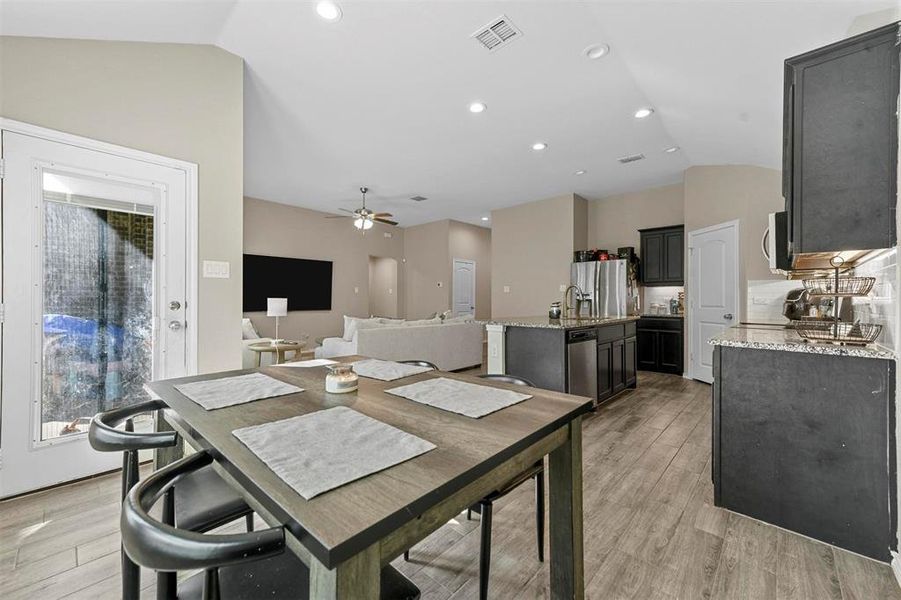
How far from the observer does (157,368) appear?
248 centimetres

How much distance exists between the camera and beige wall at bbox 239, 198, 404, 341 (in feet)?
22.2

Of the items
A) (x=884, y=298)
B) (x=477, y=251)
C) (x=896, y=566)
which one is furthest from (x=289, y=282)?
(x=896, y=566)

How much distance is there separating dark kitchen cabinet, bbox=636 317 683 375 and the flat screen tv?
5.96 meters

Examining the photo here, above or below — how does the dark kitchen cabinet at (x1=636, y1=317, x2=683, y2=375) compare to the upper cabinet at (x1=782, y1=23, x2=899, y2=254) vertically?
below

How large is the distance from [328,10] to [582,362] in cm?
341

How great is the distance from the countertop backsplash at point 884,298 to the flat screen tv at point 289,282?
7374mm

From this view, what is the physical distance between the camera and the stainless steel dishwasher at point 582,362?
3297 mm

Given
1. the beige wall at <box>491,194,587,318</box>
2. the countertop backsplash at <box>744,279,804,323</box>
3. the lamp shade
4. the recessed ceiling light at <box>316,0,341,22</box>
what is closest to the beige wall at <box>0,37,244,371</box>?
the recessed ceiling light at <box>316,0,341,22</box>

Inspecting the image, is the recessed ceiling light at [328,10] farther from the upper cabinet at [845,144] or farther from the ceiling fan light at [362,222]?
the ceiling fan light at [362,222]

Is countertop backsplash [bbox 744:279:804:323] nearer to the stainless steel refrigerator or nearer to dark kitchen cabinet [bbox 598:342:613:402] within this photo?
dark kitchen cabinet [bbox 598:342:613:402]

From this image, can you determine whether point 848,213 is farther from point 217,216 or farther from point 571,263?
point 571,263

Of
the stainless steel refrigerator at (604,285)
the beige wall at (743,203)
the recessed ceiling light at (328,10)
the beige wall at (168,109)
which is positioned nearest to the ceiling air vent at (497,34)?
the recessed ceiling light at (328,10)

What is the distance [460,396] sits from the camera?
1306 millimetres

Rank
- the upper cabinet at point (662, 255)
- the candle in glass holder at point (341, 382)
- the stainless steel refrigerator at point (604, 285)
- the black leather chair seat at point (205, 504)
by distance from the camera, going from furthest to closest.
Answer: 1. the stainless steel refrigerator at point (604, 285)
2. the upper cabinet at point (662, 255)
3. the candle in glass holder at point (341, 382)
4. the black leather chair seat at point (205, 504)
